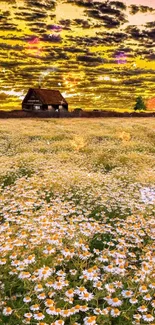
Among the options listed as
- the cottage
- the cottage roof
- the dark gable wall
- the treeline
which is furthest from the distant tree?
the treeline

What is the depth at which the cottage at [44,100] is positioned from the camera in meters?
66.3

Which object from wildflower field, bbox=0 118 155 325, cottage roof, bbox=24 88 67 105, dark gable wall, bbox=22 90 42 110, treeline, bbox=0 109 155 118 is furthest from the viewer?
dark gable wall, bbox=22 90 42 110

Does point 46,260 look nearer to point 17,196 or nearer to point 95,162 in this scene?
point 17,196

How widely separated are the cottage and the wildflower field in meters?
54.5

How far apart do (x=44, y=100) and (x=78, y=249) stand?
62.4 m

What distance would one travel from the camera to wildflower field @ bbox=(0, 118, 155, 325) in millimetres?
4016

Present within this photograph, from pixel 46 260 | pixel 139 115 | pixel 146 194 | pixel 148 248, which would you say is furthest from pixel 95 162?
pixel 139 115

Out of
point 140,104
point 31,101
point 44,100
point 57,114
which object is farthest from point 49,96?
point 140,104

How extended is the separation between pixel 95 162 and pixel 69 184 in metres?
4.47

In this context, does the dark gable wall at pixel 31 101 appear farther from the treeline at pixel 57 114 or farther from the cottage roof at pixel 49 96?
the treeline at pixel 57 114

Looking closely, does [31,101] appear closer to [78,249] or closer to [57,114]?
[57,114]

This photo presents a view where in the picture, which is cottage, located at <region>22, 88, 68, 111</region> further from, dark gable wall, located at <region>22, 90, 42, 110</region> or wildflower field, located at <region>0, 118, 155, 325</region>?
wildflower field, located at <region>0, 118, 155, 325</region>

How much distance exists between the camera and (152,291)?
4266 mm

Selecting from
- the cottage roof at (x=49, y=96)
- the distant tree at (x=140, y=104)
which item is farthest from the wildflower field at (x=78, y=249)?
the distant tree at (x=140, y=104)
